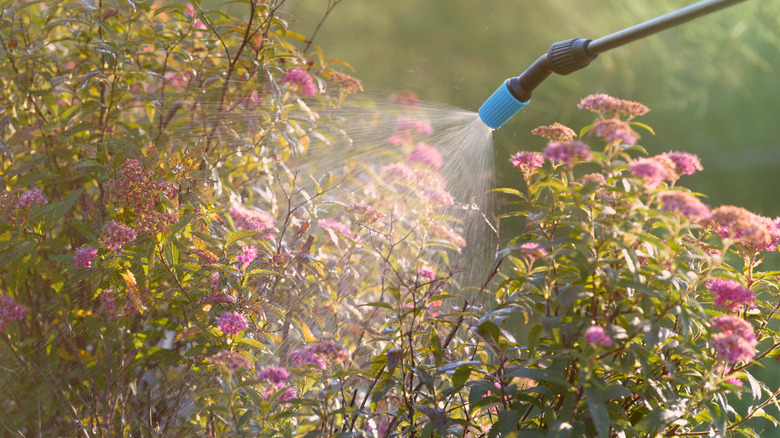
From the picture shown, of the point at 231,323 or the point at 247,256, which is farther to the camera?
the point at 247,256

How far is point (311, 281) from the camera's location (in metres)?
1.36

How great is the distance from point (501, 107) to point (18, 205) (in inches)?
34.3

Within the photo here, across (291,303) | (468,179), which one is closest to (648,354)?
(291,303)

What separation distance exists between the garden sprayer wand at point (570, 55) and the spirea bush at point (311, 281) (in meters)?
0.07

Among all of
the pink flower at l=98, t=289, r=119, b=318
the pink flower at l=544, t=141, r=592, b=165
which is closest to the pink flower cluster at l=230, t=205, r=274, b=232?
the pink flower at l=98, t=289, r=119, b=318

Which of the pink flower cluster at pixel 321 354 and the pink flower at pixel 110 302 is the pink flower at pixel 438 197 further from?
the pink flower at pixel 110 302

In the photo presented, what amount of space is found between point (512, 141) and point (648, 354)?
7.02ft

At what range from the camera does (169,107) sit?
62.0 inches

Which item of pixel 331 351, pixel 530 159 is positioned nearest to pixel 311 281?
pixel 331 351

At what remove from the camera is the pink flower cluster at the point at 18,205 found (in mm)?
1096

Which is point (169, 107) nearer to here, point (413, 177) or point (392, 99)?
point (413, 177)

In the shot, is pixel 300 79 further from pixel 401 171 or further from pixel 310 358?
pixel 310 358

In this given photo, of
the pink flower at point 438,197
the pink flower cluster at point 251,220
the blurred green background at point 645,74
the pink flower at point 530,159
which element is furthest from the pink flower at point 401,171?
the blurred green background at point 645,74

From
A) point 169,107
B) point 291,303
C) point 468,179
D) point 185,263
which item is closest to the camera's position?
point 185,263
